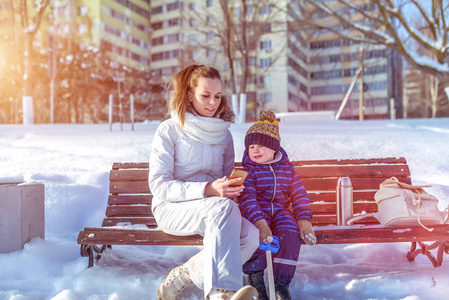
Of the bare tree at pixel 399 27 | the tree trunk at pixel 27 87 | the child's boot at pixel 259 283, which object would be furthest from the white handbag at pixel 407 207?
the tree trunk at pixel 27 87

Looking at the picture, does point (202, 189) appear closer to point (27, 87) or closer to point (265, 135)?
point (265, 135)

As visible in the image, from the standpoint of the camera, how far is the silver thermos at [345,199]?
3855 mm

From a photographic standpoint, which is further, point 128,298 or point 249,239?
point 128,298

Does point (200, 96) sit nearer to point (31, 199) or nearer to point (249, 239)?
point (249, 239)

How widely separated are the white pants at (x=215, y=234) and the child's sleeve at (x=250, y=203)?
0.59 ft

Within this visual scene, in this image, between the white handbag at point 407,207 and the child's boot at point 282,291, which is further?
the white handbag at point 407,207

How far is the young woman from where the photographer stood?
2658 millimetres

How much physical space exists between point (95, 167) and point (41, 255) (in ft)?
9.85

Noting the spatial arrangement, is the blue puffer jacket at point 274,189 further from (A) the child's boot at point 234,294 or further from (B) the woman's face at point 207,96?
(A) the child's boot at point 234,294

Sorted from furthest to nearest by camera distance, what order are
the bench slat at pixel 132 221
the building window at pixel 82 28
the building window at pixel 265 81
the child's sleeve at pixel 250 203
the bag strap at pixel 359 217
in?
the building window at pixel 82 28, the building window at pixel 265 81, the bench slat at pixel 132 221, the bag strap at pixel 359 217, the child's sleeve at pixel 250 203

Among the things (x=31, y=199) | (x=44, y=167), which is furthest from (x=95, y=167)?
(x=31, y=199)

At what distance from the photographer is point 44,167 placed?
6.66 meters

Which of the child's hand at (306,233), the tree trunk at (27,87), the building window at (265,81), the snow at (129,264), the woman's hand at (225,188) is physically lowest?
the snow at (129,264)

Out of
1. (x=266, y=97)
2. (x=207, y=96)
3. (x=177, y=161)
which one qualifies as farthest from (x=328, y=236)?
(x=266, y=97)
